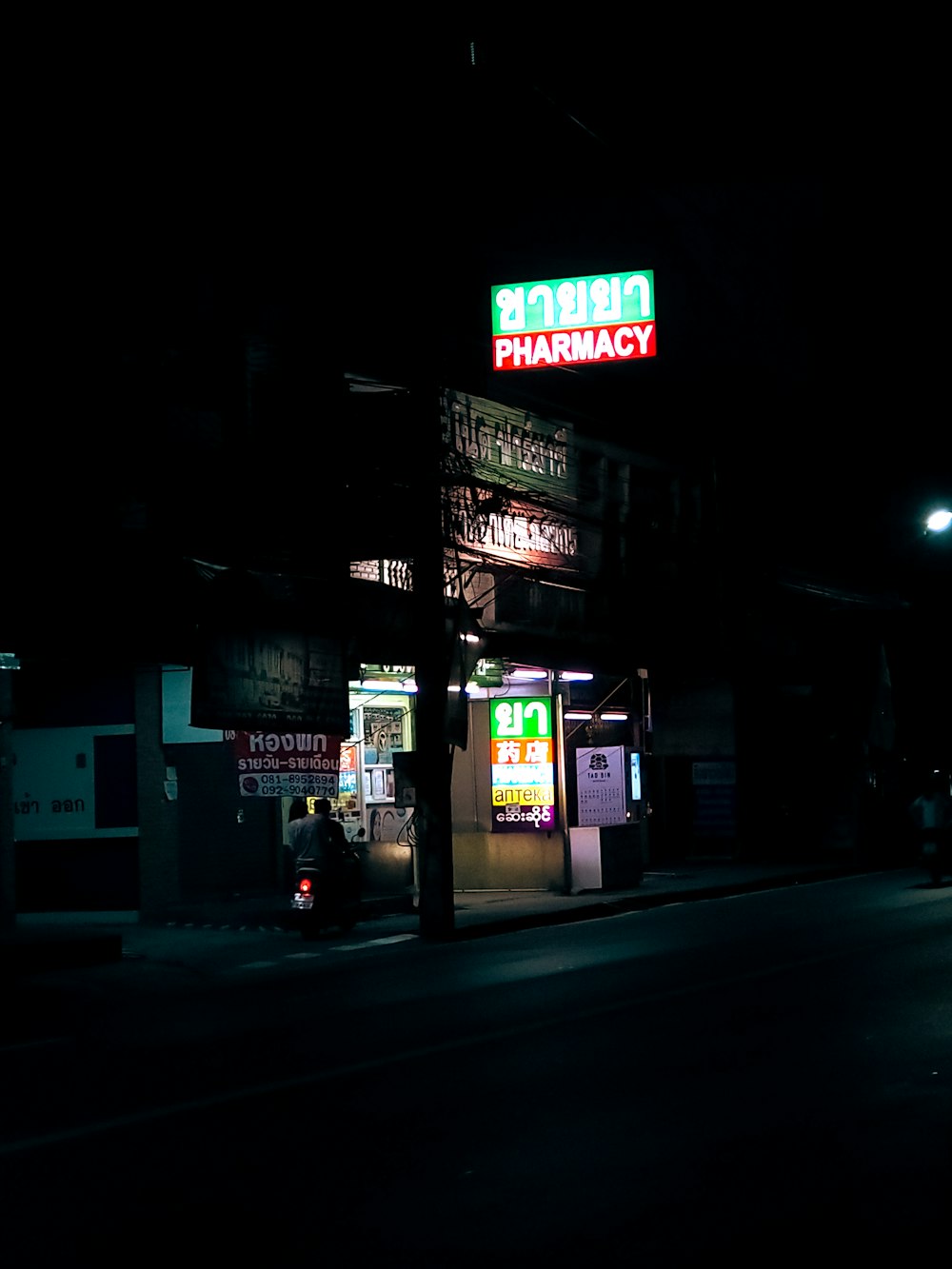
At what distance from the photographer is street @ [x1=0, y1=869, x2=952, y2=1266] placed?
595 centimetres

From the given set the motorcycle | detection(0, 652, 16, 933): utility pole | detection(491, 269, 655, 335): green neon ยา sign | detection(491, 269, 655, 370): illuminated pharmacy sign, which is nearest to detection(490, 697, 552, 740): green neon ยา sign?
the motorcycle

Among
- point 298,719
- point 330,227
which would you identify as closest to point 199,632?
point 298,719

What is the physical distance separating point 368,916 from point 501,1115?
15.5 m

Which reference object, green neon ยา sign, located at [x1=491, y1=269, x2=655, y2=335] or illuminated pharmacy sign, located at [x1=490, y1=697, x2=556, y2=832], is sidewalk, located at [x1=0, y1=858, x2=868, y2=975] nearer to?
illuminated pharmacy sign, located at [x1=490, y1=697, x2=556, y2=832]

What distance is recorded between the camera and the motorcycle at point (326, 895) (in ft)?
68.1

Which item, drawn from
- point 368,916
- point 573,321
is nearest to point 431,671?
point 368,916

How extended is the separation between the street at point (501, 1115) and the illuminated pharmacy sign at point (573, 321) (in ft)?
50.8

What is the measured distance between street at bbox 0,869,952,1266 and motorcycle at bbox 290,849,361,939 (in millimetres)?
4980

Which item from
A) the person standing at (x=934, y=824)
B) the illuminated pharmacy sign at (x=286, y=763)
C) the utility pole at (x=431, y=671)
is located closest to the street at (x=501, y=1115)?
the utility pole at (x=431, y=671)

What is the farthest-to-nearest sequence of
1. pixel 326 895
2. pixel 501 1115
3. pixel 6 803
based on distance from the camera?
pixel 326 895
pixel 6 803
pixel 501 1115

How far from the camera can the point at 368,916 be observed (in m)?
23.4

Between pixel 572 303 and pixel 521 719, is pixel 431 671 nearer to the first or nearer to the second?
pixel 521 719

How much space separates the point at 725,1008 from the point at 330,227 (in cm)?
1920

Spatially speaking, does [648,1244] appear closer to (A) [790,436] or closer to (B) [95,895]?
(B) [95,895]
